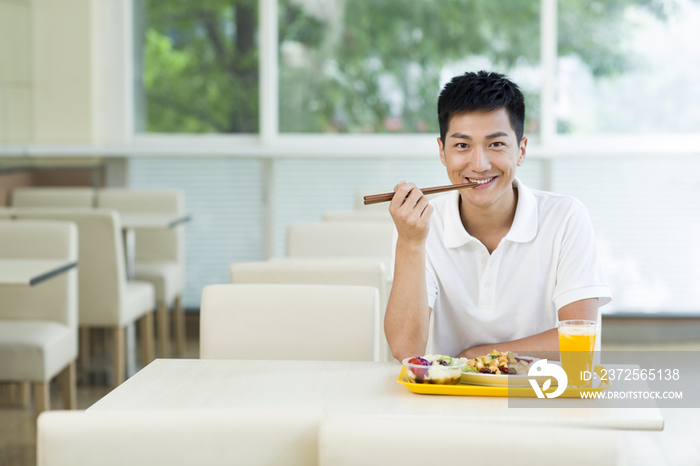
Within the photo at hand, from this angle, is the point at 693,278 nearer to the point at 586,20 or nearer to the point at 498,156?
the point at 586,20

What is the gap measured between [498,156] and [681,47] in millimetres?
3430

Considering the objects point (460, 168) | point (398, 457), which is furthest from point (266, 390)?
point (460, 168)

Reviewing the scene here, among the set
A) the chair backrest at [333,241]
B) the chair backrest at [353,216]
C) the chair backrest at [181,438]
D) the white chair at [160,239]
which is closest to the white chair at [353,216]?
the chair backrest at [353,216]

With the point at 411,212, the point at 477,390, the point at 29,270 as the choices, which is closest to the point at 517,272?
the point at 411,212

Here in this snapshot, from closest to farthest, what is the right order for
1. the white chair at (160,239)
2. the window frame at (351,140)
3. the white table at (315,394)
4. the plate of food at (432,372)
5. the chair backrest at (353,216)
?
the white table at (315,394) → the plate of food at (432,372) → the chair backrest at (353,216) → the white chair at (160,239) → the window frame at (351,140)

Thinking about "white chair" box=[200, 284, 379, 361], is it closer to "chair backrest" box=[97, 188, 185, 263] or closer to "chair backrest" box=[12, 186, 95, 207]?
"chair backrest" box=[97, 188, 185, 263]

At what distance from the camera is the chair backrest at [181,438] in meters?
0.80

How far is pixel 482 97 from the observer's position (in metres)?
1.51

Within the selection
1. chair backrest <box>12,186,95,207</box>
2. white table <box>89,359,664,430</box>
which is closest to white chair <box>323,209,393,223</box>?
chair backrest <box>12,186,95,207</box>

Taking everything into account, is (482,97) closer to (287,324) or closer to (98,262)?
(287,324)

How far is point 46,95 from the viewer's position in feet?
14.9

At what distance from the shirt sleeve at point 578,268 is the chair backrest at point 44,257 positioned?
1.79 meters

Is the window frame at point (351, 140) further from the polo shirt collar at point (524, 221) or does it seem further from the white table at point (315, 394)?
the white table at point (315, 394)

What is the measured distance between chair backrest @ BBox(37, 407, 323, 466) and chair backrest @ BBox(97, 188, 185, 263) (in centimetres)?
332
